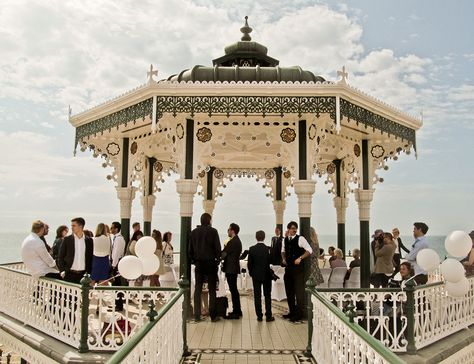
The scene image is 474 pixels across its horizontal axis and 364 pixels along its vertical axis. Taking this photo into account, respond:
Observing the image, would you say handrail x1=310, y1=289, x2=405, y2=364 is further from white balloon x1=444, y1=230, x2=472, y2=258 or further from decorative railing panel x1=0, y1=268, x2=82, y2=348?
decorative railing panel x1=0, y1=268, x2=82, y2=348

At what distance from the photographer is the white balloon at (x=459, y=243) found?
6012 millimetres

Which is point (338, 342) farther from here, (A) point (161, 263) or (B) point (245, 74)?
(B) point (245, 74)

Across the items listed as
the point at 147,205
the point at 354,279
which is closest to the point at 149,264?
the point at 354,279

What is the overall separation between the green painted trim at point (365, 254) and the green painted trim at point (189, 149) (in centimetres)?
433

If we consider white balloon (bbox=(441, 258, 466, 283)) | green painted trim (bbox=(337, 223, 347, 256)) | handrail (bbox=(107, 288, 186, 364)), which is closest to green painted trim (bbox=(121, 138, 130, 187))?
handrail (bbox=(107, 288, 186, 364))

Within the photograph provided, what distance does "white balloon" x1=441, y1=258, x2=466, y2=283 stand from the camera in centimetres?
605

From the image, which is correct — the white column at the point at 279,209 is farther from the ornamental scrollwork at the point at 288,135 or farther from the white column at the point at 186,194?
the white column at the point at 186,194

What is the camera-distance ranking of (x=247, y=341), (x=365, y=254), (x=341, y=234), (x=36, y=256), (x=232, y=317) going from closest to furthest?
1. (x=247, y=341)
2. (x=36, y=256)
3. (x=232, y=317)
4. (x=365, y=254)
5. (x=341, y=234)

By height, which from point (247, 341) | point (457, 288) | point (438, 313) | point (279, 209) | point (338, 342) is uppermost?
point (279, 209)

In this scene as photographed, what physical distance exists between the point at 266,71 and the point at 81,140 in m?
4.57

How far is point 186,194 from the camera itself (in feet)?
25.6

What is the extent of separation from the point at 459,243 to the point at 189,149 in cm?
469

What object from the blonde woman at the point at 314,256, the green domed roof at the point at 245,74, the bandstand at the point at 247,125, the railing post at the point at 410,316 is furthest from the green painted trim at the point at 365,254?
the railing post at the point at 410,316

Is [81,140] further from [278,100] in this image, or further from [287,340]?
[287,340]
